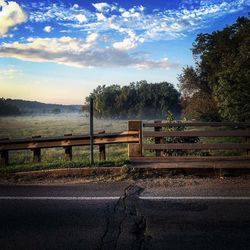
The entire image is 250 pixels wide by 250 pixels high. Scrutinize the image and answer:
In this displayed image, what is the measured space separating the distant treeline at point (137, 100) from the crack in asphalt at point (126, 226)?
7758cm

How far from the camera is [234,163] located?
9.02 m

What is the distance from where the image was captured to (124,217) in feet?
18.7

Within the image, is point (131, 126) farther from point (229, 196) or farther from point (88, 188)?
point (229, 196)

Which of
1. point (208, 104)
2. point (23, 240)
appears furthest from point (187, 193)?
point (208, 104)

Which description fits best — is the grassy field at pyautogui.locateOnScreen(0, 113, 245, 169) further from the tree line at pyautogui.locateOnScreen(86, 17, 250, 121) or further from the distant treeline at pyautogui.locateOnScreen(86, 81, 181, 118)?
the distant treeline at pyautogui.locateOnScreen(86, 81, 181, 118)

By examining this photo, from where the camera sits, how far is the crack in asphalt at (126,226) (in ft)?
15.4

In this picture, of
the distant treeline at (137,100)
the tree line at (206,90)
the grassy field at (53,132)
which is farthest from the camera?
the distant treeline at (137,100)

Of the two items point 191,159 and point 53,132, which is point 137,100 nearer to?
point 53,132

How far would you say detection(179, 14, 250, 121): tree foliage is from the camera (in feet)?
105

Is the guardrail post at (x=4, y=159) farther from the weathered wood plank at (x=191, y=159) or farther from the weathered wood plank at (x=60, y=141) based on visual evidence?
the weathered wood plank at (x=191, y=159)

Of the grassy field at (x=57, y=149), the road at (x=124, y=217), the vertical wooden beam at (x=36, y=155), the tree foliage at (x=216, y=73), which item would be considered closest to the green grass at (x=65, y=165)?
the grassy field at (x=57, y=149)

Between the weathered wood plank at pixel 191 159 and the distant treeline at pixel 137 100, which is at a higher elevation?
the distant treeline at pixel 137 100

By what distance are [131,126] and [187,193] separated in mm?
3704

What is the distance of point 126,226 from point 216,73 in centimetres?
3741
